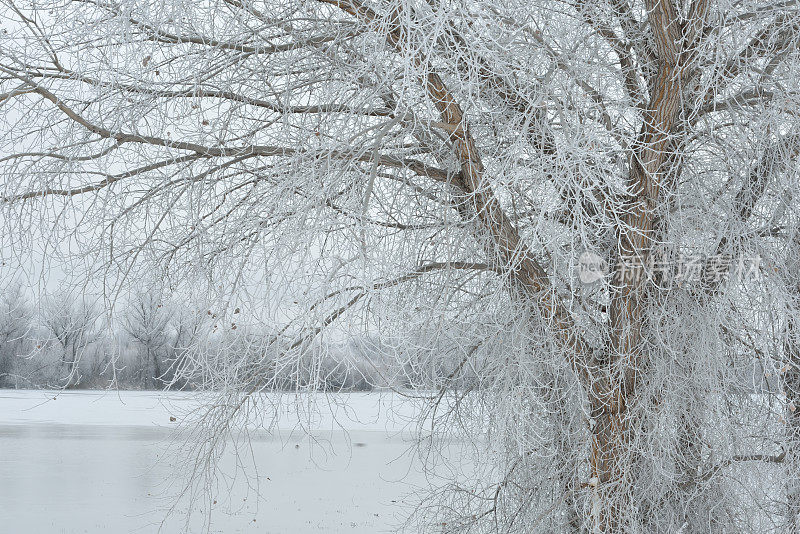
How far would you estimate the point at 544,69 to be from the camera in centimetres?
403

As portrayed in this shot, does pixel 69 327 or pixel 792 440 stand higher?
pixel 69 327

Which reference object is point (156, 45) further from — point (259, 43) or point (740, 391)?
point (740, 391)

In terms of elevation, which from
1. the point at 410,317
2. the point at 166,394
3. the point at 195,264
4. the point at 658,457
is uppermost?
the point at 195,264

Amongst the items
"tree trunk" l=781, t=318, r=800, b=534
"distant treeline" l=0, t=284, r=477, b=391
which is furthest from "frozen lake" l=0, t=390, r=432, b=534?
"tree trunk" l=781, t=318, r=800, b=534

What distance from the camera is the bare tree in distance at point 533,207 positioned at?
151 inches

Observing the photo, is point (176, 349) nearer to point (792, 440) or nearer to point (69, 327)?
point (69, 327)

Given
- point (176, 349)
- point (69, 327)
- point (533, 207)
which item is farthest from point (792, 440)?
point (69, 327)

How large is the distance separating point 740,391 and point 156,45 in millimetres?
3994

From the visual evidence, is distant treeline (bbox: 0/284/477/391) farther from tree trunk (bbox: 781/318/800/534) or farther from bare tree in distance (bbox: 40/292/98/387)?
tree trunk (bbox: 781/318/800/534)

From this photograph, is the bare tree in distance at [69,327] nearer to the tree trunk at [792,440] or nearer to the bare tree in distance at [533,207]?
the bare tree in distance at [533,207]

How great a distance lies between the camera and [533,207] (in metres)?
4.02

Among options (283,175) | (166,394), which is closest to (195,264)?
(166,394)

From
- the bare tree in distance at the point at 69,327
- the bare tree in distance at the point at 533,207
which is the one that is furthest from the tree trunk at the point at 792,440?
the bare tree in distance at the point at 69,327

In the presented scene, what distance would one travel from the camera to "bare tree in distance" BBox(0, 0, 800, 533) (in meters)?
3.84
